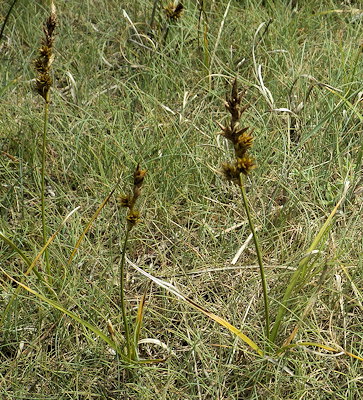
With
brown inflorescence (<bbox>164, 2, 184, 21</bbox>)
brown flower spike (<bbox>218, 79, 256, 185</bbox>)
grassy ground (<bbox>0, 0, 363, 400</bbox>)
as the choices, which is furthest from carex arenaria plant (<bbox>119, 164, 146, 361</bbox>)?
brown inflorescence (<bbox>164, 2, 184, 21</bbox>)

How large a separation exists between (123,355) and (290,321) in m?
0.50

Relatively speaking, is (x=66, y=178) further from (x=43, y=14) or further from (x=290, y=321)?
(x=43, y=14)

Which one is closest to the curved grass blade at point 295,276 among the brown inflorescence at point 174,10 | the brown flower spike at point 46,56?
the brown flower spike at point 46,56

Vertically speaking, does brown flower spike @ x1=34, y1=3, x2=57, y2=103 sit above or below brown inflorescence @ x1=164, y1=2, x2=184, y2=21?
above

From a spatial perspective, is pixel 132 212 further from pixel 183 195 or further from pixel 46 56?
pixel 183 195

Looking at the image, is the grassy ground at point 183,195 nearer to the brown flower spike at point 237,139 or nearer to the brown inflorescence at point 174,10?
the brown inflorescence at point 174,10

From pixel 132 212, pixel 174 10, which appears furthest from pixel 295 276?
pixel 174 10

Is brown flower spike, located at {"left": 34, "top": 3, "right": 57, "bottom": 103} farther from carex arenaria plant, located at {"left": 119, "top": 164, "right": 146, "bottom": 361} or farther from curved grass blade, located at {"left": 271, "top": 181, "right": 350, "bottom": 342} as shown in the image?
curved grass blade, located at {"left": 271, "top": 181, "right": 350, "bottom": 342}

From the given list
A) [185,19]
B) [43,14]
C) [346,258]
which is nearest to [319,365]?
[346,258]

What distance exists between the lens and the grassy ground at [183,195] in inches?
72.7

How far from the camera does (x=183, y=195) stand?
89.1 inches

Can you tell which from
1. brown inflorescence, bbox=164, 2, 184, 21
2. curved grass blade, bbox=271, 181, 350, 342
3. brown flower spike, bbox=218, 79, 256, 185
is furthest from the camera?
brown inflorescence, bbox=164, 2, 184, 21

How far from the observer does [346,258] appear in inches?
80.2

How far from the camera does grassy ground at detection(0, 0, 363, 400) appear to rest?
1.85 meters
